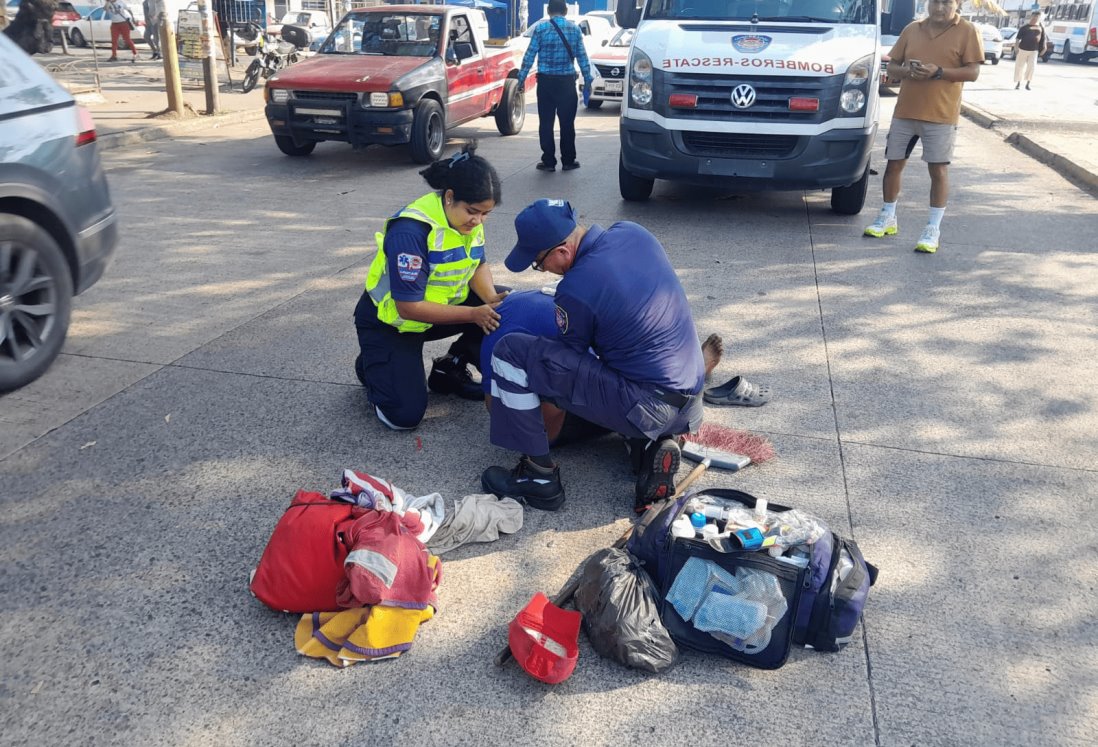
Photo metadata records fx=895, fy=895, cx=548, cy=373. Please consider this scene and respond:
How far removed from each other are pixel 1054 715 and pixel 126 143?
1187 centimetres

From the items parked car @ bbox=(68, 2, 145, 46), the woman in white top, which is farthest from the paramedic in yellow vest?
parked car @ bbox=(68, 2, 145, 46)

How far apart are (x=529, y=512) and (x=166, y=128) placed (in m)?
10.9

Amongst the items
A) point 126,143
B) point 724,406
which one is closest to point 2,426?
point 724,406

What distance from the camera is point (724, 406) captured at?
14.5 ft

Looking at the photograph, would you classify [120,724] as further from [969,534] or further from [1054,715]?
[969,534]

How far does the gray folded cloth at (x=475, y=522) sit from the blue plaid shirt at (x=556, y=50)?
721 centimetres

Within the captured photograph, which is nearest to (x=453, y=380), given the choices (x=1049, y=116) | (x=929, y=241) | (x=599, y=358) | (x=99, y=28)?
(x=599, y=358)

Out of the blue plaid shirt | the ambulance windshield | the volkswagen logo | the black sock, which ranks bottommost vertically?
the black sock

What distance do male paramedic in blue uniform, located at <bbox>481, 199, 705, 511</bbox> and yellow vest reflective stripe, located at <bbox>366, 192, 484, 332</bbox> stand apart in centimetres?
52

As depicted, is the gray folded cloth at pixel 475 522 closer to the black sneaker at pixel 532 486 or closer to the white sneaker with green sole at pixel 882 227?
the black sneaker at pixel 532 486

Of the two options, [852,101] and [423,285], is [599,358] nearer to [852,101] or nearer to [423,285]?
[423,285]

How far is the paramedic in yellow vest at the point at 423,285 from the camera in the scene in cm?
373

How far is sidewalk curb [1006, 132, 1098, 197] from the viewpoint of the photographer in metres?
10.1

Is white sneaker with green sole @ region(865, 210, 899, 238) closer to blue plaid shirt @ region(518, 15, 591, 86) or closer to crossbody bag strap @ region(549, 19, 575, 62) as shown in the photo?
blue plaid shirt @ region(518, 15, 591, 86)
